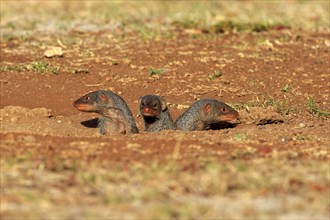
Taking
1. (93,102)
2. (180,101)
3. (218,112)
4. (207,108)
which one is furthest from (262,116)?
(93,102)

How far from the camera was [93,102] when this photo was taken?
868 cm

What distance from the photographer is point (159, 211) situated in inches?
184

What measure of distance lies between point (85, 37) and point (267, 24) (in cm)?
256

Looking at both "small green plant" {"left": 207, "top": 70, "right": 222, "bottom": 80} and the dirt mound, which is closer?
the dirt mound

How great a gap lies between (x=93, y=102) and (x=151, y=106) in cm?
57

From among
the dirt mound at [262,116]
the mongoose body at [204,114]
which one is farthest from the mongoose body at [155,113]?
A: the dirt mound at [262,116]

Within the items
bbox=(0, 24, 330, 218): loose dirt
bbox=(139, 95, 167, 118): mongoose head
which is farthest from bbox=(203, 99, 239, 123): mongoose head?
bbox=(139, 95, 167, 118): mongoose head

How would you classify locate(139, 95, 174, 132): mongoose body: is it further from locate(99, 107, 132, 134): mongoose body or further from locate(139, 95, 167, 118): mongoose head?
locate(99, 107, 132, 134): mongoose body

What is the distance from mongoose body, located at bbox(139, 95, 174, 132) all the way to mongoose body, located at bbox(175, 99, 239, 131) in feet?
0.44

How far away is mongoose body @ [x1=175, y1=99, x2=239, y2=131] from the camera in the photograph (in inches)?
351

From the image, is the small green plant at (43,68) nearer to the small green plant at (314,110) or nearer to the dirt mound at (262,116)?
the dirt mound at (262,116)

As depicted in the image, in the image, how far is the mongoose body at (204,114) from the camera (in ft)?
29.2

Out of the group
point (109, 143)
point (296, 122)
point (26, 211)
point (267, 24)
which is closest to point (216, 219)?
point (26, 211)

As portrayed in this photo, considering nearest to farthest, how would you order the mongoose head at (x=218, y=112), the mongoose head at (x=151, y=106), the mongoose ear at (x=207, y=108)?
the mongoose head at (x=151, y=106) < the mongoose head at (x=218, y=112) < the mongoose ear at (x=207, y=108)
